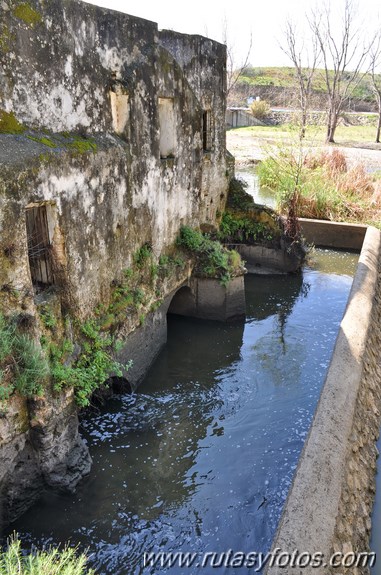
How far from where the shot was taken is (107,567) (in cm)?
545

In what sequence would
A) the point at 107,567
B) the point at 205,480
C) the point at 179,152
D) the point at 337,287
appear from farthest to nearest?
the point at 337,287, the point at 179,152, the point at 205,480, the point at 107,567

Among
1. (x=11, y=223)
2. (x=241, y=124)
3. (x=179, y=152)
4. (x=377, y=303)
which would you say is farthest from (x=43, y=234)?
(x=241, y=124)

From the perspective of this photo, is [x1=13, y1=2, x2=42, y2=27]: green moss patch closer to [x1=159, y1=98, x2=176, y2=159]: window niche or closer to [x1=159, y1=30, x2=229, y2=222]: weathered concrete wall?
[x1=159, y1=98, x2=176, y2=159]: window niche

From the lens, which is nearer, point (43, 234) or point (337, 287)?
point (43, 234)

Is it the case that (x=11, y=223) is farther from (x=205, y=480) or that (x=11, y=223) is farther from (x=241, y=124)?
(x=241, y=124)

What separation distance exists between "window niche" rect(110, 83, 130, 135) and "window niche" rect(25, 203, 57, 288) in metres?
2.02

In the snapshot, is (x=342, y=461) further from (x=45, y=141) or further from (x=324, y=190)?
(x=324, y=190)

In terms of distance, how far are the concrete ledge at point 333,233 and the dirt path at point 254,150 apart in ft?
30.9

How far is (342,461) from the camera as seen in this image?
18.2 feet

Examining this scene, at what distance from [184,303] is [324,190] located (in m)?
8.40

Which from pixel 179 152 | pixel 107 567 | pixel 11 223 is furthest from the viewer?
pixel 179 152

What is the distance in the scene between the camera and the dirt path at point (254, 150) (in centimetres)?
2655

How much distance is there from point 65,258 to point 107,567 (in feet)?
11.2

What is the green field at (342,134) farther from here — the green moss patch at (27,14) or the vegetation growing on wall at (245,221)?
the green moss patch at (27,14)
